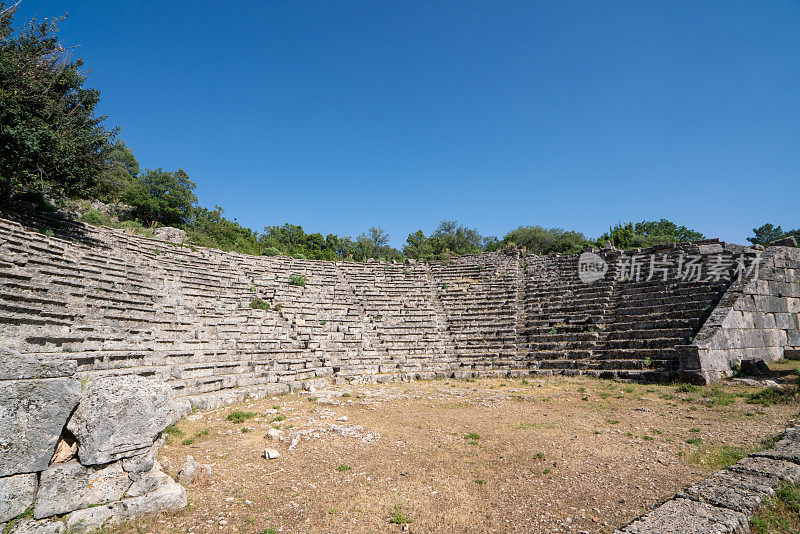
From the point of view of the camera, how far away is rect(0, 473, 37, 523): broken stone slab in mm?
2957

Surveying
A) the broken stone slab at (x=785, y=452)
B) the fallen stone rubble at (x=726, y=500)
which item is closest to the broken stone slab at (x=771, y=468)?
the fallen stone rubble at (x=726, y=500)

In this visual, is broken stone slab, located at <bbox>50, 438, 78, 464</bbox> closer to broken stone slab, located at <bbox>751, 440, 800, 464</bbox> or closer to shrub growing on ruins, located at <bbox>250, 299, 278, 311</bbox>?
broken stone slab, located at <bbox>751, 440, 800, 464</bbox>

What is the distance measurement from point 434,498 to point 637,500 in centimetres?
235

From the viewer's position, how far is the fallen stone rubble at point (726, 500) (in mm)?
2961

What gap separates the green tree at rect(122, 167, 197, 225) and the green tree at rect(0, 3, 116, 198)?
14.1 metres

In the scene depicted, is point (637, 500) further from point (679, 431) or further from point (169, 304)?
point (169, 304)

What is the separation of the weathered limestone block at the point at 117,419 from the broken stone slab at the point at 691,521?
493 centimetres

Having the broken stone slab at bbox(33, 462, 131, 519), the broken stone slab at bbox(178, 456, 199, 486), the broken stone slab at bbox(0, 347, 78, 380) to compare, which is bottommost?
the broken stone slab at bbox(178, 456, 199, 486)

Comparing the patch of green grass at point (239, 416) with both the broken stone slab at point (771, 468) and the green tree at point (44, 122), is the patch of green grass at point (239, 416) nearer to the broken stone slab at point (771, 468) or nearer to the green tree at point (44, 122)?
the broken stone slab at point (771, 468)

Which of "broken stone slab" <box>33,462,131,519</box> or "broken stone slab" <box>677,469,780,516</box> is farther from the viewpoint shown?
"broken stone slab" <box>677,469,780,516</box>

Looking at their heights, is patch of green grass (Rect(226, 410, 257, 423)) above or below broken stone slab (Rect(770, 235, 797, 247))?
below

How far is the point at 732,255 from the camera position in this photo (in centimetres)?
1346

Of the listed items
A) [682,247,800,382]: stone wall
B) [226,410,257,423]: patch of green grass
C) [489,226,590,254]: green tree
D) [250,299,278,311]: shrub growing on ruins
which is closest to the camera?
[226,410,257,423]: patch of green grass

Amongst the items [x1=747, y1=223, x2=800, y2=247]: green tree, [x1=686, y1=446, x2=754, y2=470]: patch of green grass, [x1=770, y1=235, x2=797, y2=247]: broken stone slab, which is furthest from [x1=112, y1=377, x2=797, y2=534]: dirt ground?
[x1=747, y1=223, x2=800, y2=247]: green tree
